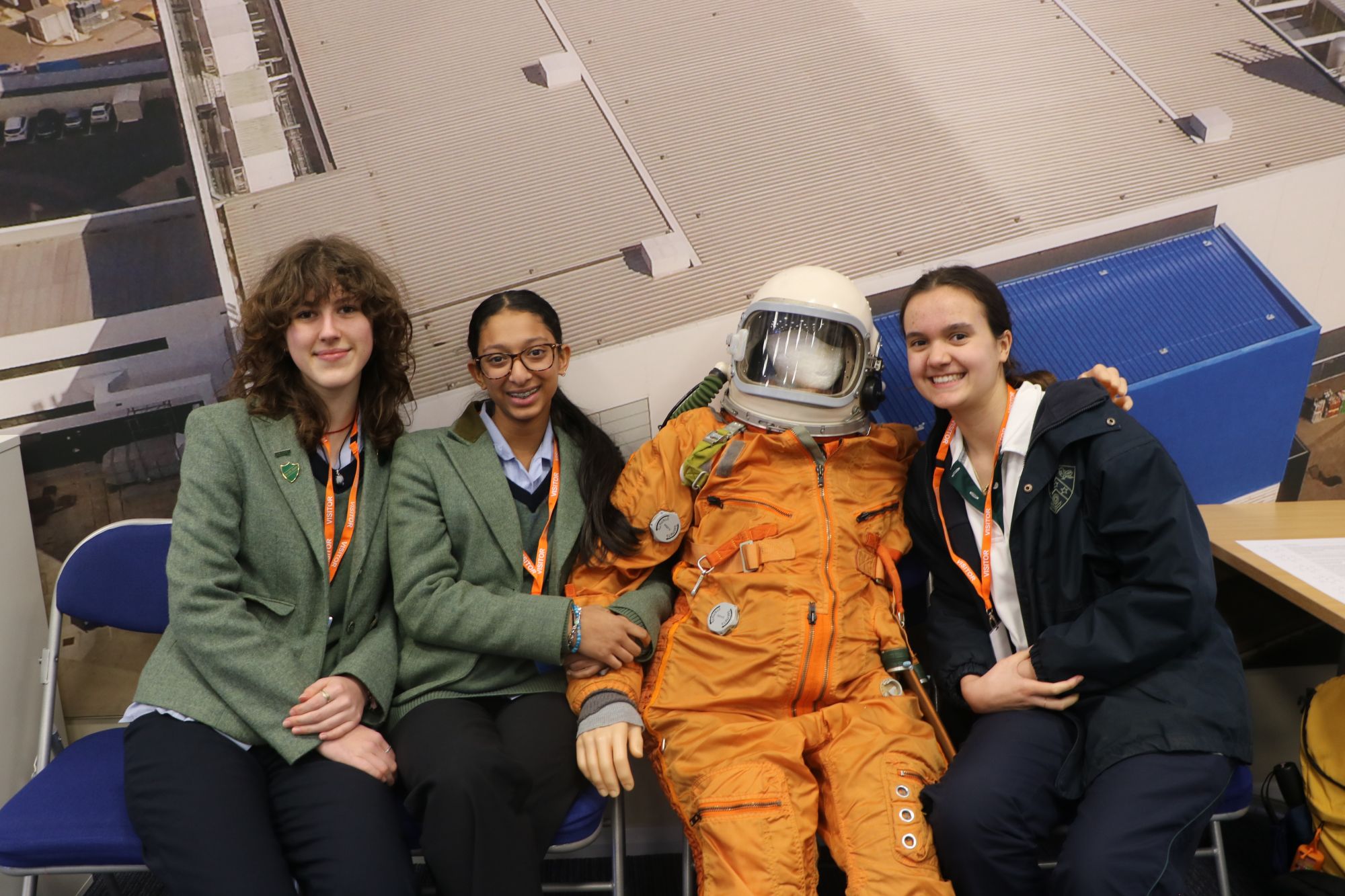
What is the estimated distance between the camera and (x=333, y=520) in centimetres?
178

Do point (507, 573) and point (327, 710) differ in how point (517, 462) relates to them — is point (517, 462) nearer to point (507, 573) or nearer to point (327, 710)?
point (507, 573)

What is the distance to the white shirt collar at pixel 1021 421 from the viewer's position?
168cm

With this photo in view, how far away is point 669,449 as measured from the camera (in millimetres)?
1893

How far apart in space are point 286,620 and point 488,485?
1.51ft

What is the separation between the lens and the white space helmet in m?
1.84

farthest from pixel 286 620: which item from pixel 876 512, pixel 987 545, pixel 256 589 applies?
pixel 987 545

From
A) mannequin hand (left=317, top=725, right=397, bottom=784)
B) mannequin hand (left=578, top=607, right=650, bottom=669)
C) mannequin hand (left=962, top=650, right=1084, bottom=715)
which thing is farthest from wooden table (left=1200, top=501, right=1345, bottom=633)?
mannequin hand (left=317, top=725, right=397, bottom=784)

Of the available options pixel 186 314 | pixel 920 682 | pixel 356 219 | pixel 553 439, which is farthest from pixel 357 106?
pixel 920 682

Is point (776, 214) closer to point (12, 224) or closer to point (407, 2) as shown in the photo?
point (407, 2)

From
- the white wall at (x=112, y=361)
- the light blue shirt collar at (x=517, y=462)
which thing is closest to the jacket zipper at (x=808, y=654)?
the light blue shirt collar at (x=517, y=462)

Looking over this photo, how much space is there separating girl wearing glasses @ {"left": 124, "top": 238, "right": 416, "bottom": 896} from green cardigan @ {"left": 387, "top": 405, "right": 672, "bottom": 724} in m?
0.07

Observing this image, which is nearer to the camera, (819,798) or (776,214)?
(819,798)

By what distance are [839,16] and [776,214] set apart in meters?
0.62

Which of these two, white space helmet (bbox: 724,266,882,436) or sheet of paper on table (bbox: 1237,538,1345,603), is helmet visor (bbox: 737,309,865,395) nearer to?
white space helmet (bbox: 724,266,882,436)
